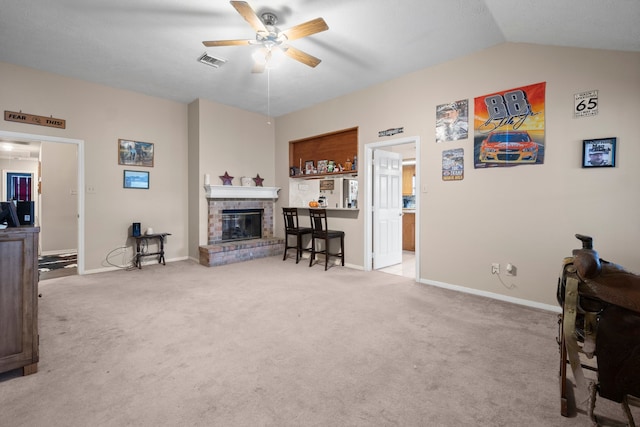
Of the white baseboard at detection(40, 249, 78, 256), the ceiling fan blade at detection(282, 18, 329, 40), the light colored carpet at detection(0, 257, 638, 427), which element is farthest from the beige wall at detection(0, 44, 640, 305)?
the white baseboard at detection(40, 249, 78, 256)

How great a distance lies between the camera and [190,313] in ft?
9.73

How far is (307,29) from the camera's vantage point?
257 cm

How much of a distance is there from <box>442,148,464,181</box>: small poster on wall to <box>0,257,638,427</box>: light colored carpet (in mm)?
1486

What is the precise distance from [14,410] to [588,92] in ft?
16.3

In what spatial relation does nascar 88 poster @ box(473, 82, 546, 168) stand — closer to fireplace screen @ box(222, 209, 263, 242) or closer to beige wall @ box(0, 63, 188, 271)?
fireplace screen @ box(222, 209, 263, 242)

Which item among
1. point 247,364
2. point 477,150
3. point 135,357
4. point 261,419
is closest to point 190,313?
point 135,357

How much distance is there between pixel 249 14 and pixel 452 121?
8.72 ft

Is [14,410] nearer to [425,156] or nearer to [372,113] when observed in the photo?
[425,156]

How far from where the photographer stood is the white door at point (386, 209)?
4859mm

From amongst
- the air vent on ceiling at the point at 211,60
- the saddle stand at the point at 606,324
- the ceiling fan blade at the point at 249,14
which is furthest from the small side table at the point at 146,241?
the saddle stand at the point at 606,324

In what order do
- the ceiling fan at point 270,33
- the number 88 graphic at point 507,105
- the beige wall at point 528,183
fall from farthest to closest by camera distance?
1. the number 88 graphic at point 507,105
2. the beige wall at point 528,183
3. the ceiling fan at point 270,33

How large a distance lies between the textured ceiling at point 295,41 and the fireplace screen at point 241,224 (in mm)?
2445

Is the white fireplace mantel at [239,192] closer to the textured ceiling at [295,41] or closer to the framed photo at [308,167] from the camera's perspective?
the framed photo at [308,167]

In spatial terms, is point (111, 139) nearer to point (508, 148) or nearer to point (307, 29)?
point (307, 29)
